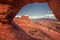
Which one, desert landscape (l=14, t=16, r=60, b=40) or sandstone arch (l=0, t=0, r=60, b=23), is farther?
desert landscape (l=14, t=16, r=60, b=40)

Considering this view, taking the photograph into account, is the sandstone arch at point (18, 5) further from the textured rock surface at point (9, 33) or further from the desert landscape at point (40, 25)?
the desert landscape at point (40, 25)

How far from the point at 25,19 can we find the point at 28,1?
10.3ft

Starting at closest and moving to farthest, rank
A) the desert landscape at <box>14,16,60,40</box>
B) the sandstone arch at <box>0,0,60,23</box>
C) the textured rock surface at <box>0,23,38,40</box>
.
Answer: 1. the sandstone arch at <box>0,0,60,23</box>
2. the textured rock surface at <box>0,23,38,40</box>
3. the desert landscape at <box>14,16,60,40</box>

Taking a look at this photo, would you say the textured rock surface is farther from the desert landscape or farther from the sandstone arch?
the desert landscape

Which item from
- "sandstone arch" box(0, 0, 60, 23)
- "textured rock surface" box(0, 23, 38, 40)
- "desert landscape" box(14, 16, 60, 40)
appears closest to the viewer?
"sandstone arch" box(0, 0, 60, 23)

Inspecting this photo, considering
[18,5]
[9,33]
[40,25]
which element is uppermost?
[18,5]

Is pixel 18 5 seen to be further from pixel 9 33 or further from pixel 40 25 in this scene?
pixel 40 25

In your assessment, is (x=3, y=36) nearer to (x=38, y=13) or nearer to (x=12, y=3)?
(x=12, y=3)

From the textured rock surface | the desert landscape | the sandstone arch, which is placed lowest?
the desert landscape

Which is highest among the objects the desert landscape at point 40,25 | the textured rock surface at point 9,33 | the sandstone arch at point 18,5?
the sandstone arch at point 18,5

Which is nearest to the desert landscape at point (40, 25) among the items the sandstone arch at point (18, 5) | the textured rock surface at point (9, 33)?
the textured rock surface at point (9, 33)

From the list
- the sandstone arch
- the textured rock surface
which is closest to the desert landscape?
the textured rock surface

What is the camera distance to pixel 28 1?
Result: 105 inches

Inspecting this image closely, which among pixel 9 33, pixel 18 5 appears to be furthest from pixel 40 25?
pixel 18 5
